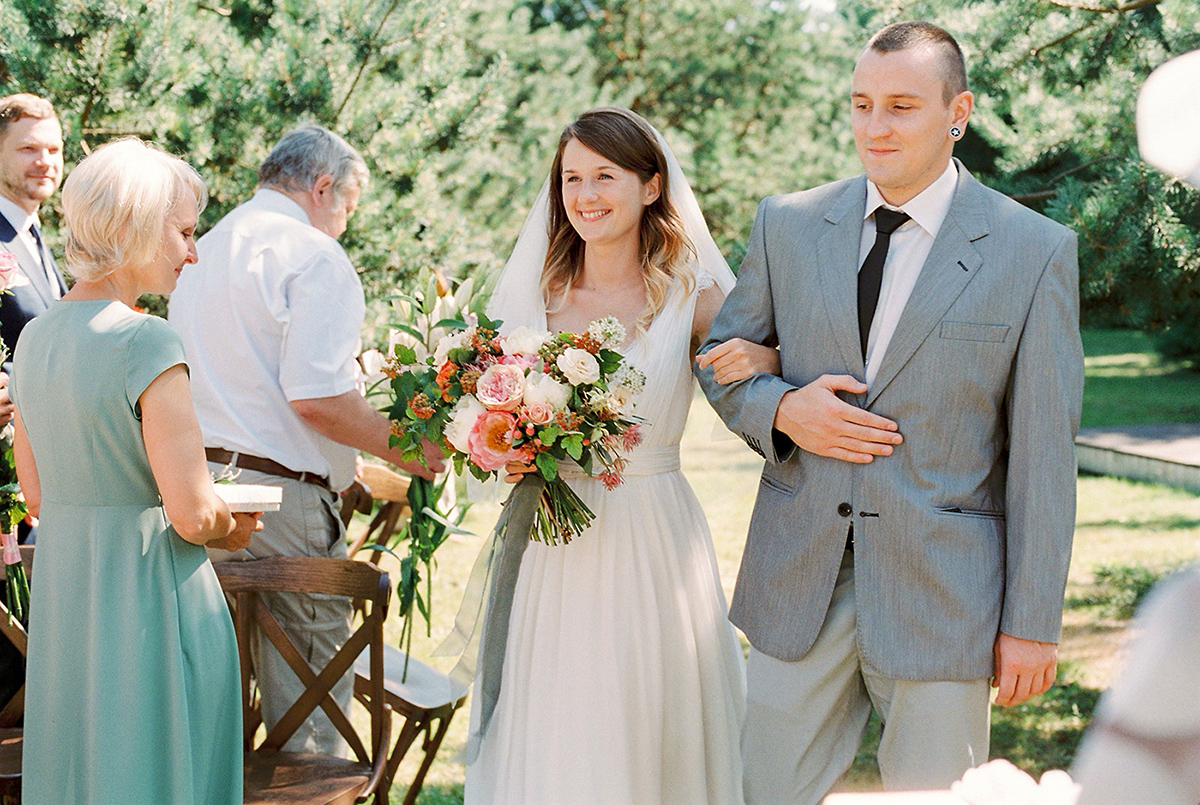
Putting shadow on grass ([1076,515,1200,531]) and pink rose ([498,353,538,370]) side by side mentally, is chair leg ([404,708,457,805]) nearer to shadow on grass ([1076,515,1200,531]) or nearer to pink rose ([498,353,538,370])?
pink rose ([498,353,538,370])

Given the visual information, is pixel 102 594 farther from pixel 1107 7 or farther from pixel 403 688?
pixel 1107 7

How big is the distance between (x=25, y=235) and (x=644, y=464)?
2.45 metres

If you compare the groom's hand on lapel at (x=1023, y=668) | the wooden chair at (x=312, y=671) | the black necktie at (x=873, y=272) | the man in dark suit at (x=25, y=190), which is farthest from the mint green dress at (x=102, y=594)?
the groom's hand on lapel at (x=1023, y=668)

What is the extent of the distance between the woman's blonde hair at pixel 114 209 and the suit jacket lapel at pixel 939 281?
1.73 m

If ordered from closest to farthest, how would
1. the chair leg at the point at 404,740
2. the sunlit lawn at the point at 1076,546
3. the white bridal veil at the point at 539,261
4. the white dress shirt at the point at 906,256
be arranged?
the white dress shirt at the point at 906,256 < the white bridal veil at the point at 539,261 < the chair leg at the point at 404,740 < the sunlit lawn at the point at 1076,546

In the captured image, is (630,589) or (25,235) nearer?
(630,589)

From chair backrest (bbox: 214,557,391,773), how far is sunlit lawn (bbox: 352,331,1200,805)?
0.89 metres

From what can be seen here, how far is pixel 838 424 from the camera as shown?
2.75 metres

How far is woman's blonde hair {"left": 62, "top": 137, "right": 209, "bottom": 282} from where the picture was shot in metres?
2.62

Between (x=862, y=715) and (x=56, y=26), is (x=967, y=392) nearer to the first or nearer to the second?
(x=862, y=715)

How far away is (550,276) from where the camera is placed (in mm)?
3684

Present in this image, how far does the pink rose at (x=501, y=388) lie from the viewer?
117 inches

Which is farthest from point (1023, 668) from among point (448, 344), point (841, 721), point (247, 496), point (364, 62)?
point (364, 62)

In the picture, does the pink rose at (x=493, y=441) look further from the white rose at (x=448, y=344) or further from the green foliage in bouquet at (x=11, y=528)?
the green foliage in bouquet at (x=11, y=528)
